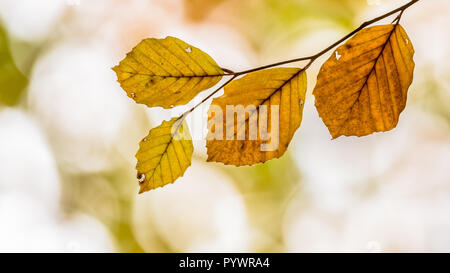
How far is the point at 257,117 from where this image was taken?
17 cm

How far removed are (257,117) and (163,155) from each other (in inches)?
2.1

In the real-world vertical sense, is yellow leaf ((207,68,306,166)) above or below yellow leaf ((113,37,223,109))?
below

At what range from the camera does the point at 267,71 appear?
0.16 meters

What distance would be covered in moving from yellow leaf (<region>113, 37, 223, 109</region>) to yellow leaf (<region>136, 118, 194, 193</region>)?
0.02 m

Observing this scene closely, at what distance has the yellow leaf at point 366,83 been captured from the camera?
0.16 m

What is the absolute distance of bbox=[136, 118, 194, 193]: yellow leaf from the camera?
179mm

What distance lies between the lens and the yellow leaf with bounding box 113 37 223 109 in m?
0.17

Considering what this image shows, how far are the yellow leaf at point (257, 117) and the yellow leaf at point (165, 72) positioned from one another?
1cm

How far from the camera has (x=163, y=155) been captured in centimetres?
18

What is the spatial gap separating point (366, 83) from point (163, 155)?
0.11m

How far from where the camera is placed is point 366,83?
167mm

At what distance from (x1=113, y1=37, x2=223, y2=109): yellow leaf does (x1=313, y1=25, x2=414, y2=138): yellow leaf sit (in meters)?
0.05

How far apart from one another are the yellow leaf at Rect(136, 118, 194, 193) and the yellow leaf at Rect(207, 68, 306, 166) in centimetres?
2
